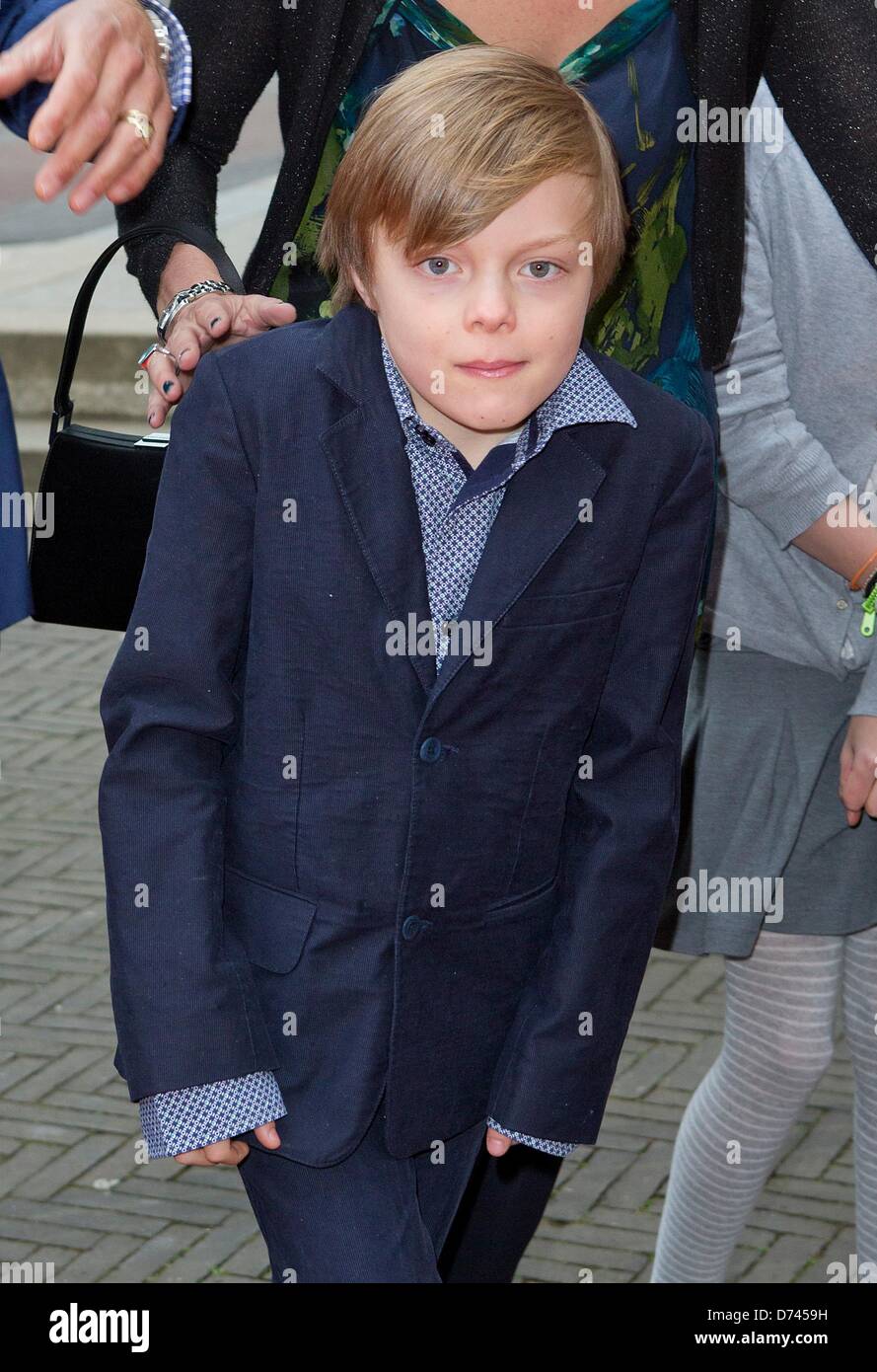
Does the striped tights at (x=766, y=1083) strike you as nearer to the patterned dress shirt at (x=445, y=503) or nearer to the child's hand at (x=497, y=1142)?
the child's hand at (x=497, y=1142)

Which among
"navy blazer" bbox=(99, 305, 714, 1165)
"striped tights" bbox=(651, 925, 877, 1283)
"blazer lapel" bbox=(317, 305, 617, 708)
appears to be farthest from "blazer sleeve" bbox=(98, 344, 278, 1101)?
"striped tights" bbox=(651, 925, 877, 1283)

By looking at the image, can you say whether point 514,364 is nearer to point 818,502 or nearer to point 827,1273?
point 818,502

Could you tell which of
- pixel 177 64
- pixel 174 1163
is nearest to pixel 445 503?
pixel 177 64

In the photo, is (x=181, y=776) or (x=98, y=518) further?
(x=98, y=518)

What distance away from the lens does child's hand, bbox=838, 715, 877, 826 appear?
2.96 meters

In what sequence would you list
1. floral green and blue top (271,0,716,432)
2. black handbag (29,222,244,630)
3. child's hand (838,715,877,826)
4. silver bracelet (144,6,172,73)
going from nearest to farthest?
silver bracelet (144,6,172,73), floral green and blue top (271,0,716,432), black handbag (29,222,244,630), child's hand (838,715,877,826)

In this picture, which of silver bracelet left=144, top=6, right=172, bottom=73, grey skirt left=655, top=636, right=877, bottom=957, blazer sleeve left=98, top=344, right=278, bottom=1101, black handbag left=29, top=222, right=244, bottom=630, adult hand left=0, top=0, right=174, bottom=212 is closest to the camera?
adult hand left=0, top=0, right=174, bottom=212

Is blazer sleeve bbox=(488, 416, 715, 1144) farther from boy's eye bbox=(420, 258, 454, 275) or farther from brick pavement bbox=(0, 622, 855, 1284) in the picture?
brick pavement bbox=(0, 622, 855, 1284)

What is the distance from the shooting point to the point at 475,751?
2.32 m

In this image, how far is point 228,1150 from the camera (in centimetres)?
228

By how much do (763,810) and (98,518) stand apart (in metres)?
1.10

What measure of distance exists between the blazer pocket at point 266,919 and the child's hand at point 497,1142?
12.7 inches

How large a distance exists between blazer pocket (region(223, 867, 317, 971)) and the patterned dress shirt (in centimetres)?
13

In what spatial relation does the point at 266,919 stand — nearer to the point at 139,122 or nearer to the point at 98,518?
the point at 98,518
